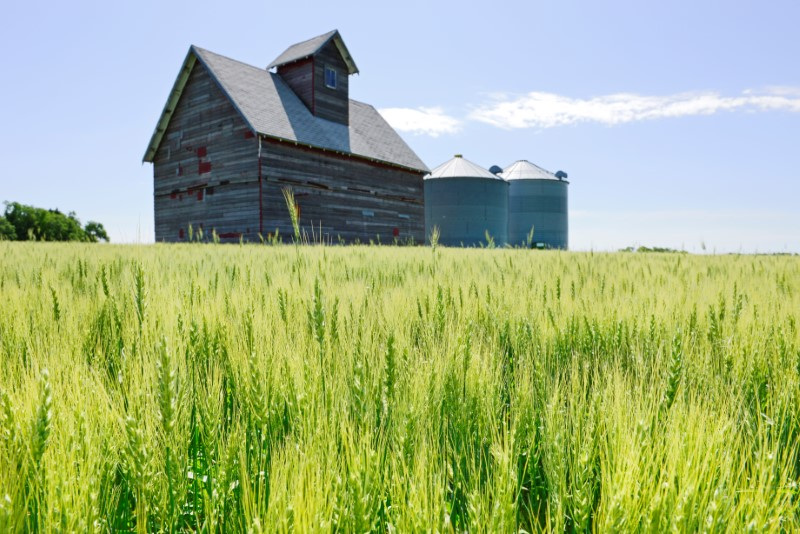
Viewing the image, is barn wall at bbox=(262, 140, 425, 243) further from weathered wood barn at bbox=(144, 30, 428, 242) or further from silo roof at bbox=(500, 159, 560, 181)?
silo roof at bbox=(500, 159, 560, 181)

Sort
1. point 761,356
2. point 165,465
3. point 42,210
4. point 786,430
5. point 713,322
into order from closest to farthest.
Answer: point 165,465
point 786,430
point 761,356
point 713,322
point 42,210

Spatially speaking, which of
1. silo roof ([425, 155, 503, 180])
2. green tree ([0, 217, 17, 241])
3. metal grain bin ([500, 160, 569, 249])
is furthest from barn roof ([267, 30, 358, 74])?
green tree ([0, 217, 17, 241])

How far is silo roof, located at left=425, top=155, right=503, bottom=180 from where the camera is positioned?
31.4 meters

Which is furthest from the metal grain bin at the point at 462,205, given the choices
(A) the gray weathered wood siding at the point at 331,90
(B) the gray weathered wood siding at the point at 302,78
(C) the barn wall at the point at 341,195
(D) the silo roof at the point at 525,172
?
(B) the gray weathered wood siding at the point at 302,78

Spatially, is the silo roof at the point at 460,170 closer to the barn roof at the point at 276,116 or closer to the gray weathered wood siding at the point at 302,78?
the barn roof at the point at 276,116

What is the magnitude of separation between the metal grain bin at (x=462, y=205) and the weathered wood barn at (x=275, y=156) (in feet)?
19.0

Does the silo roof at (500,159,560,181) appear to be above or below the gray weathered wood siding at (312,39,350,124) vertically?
below

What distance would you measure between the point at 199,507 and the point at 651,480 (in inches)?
48.1

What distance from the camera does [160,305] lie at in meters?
2.63

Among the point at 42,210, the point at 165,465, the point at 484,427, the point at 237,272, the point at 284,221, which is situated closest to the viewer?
the point at 165,465

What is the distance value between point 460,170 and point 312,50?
13.3 metres

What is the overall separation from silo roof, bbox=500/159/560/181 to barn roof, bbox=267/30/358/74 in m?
17.7

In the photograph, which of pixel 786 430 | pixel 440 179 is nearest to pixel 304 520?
pixel 786 430

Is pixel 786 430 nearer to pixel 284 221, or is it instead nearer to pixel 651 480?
pixel 651 480
